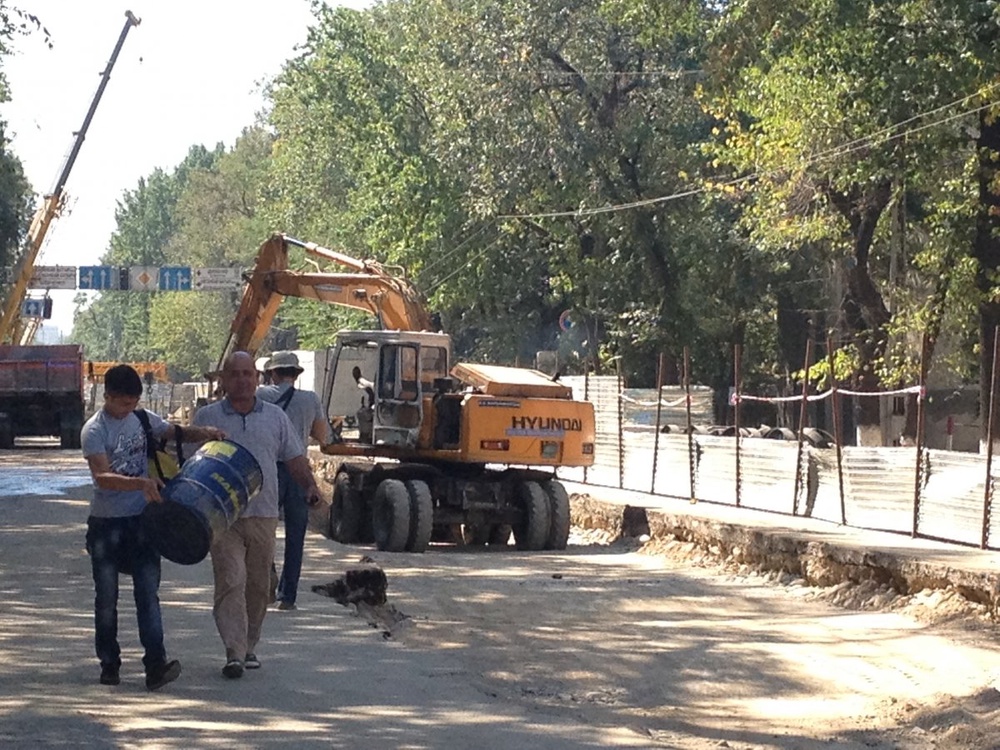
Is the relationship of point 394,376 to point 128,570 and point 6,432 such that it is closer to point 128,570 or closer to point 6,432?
point 128,570

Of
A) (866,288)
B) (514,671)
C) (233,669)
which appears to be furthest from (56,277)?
(233,669)

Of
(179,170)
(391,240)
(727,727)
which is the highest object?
(179,170)

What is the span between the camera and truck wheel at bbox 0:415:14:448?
47237mm

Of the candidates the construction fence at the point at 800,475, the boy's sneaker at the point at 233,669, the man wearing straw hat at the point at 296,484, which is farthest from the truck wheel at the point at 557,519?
the boy's sneaker at the point at 233,669

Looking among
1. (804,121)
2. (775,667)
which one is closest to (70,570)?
(775,667)

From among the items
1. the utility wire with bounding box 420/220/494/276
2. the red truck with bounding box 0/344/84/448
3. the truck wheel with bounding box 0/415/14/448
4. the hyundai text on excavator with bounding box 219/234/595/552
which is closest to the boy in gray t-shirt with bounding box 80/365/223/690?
the hyundai text on excavator with bounding box 219/234/595/552

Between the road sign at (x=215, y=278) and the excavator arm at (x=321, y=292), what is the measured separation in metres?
38.7

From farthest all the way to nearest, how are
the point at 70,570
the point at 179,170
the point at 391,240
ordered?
the point at 179,170 → the point at 391,240 → the point at 70,570

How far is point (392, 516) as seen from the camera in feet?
68.7

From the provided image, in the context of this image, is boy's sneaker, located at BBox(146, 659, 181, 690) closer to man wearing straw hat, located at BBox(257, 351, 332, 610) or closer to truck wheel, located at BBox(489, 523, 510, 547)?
man wearing straw hat, located at BBox(257, 351, 332, 610)

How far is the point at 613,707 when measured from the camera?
10539 mm

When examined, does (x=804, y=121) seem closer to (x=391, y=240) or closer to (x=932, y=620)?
(x=932, y=620)

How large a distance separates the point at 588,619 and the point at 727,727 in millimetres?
4618

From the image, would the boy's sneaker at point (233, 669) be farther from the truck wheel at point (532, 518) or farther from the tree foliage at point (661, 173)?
the tree foliage at point (661, 173)
